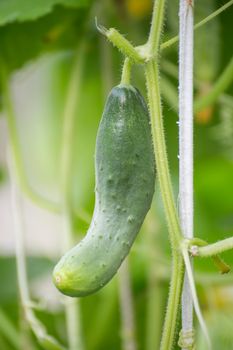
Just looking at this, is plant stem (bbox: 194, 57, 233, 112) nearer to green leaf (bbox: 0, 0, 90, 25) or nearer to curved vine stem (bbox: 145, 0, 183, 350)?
green leaf (bbox: 0, 0, 90, 25)

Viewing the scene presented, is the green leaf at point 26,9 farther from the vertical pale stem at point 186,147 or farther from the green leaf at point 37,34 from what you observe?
the vertical pale stem at point 186,147

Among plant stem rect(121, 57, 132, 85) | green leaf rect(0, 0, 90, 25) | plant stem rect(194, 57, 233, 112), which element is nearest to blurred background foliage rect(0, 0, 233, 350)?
green leaf rect(0, 0, 90, 25)

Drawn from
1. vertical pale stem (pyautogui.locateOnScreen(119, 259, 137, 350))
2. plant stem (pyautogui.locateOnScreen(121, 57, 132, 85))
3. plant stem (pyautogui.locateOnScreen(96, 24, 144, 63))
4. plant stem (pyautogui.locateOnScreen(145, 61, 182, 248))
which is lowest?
vertical pale stem (pyautogui.locateOnScreen(119, 259, 137, 350))

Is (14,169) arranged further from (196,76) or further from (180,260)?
(180,260)

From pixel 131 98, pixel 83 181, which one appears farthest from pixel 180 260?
pixel 83 181

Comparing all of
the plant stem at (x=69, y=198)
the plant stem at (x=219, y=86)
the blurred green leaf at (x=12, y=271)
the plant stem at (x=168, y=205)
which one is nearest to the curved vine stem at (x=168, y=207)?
the plant stem at (x=168, y=205)

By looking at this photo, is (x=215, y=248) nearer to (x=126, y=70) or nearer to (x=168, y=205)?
(x=168, y=205)

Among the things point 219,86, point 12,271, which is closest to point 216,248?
point 219,86
